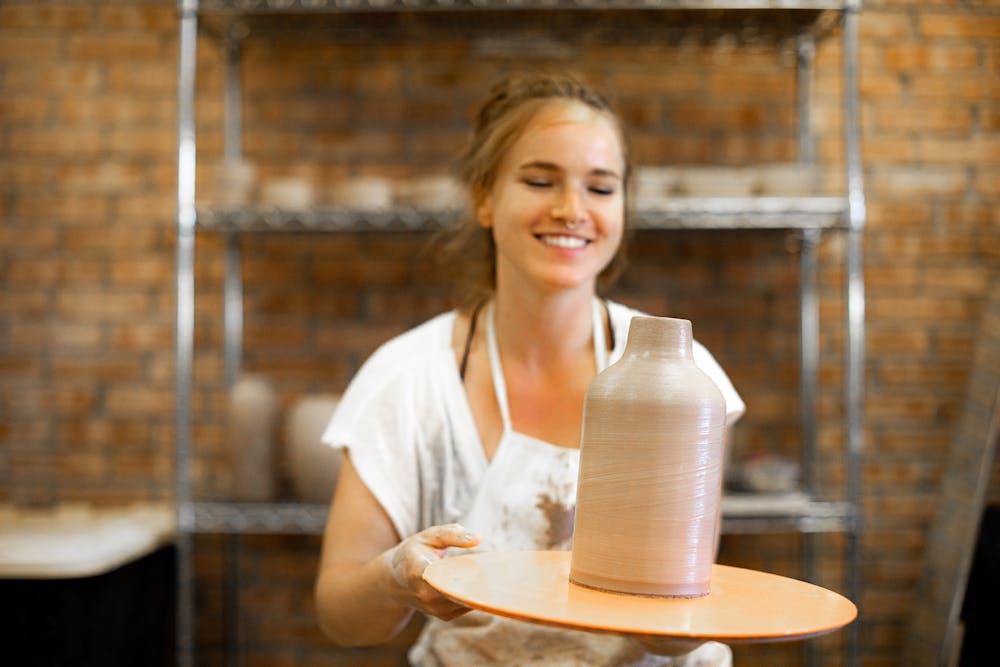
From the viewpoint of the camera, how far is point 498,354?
1.61 metres

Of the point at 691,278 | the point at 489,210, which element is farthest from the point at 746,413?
the point at 489,210

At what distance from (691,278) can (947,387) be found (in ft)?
2.44

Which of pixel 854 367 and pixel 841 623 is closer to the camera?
pixel 841 623

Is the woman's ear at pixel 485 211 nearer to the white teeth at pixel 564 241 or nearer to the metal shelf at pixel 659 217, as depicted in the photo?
the white teeth at pixel 564 241

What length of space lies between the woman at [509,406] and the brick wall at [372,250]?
1.18 m

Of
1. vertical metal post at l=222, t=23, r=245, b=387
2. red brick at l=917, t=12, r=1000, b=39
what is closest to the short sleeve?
vertical metal post at l=222, t=23, r=245, b=387

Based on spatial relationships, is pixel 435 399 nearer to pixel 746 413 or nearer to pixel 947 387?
pixel 746 413

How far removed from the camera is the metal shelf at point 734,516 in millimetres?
2365

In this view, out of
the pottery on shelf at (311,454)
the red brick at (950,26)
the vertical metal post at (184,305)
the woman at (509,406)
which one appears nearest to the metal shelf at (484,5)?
the vertical metal post at (184,305)

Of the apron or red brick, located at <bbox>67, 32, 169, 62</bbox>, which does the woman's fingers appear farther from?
red brick, located at <bbox>67, 32, 169, 62</bbox>

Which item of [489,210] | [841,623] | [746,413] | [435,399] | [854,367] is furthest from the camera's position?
[746,413]

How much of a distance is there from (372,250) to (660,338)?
1.82 m

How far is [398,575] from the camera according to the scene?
1186mm

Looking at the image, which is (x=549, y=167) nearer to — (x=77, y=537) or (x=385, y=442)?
(x=385, y=442)
